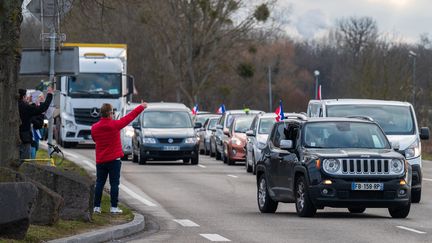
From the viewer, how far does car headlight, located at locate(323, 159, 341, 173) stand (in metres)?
18.4

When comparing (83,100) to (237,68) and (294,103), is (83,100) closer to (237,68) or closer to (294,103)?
(237,68)

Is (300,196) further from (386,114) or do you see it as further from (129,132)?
(129,132)

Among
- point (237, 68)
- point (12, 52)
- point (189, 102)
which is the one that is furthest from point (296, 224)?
point (189, 102)

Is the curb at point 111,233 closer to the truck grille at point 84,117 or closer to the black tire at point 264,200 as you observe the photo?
the black tire at point 264,200

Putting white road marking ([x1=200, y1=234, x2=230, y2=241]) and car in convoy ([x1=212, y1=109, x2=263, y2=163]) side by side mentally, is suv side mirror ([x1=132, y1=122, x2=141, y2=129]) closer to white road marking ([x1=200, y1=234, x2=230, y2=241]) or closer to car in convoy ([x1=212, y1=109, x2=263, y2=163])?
car in convoy ([x1=212, y1=109, x2=263, y2=163])

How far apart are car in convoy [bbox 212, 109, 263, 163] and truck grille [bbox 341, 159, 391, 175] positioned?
2163cm

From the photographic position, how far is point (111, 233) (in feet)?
50.9

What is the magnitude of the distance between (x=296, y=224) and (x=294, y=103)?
93260 mm

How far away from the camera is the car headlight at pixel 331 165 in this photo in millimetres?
18391

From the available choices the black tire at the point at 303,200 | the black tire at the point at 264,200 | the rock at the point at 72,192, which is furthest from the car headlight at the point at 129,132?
the rock at the point at 72,192

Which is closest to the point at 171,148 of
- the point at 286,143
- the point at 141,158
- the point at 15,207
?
the point at 141,158

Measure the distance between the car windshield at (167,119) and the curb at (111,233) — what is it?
20979mm

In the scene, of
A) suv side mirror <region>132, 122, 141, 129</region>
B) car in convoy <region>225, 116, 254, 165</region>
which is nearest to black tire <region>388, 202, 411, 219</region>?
car in convoy <region>225, 116, 254, 165</region>

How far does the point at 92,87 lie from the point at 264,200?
28909mm
